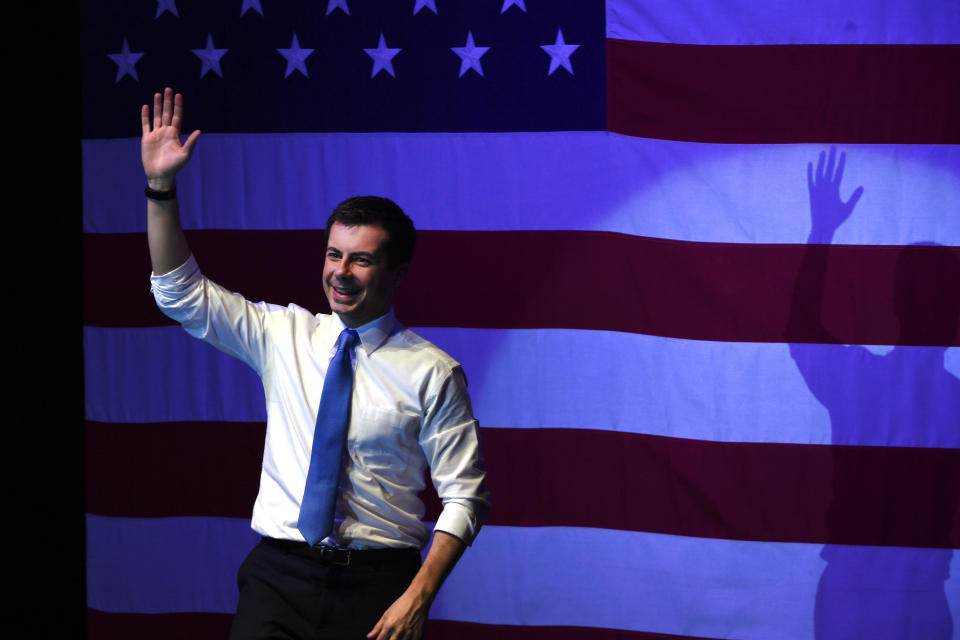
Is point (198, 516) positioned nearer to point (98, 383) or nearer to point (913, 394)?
point (98, 383)

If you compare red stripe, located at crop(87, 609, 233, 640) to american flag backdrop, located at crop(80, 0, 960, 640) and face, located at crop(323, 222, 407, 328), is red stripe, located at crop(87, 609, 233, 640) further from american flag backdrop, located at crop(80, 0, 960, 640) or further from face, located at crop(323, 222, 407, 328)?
face, located at crop(323, 222, 407, 328)

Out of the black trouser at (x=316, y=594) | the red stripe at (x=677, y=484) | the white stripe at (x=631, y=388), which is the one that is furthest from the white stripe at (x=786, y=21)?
the black trouser at (x=316, y=594)

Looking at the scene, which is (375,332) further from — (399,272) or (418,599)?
(418,599)

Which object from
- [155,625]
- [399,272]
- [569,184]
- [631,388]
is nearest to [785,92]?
[569,184]

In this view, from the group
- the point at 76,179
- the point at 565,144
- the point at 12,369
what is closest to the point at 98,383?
the point at 12,369

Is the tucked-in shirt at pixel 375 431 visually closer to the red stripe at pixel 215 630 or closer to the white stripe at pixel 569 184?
the white stripe at pixel 569 184

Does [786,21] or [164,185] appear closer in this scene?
[164,185]

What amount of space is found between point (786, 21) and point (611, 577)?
5.62 feet

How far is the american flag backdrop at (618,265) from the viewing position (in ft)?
9.69

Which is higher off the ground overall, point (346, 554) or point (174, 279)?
point (174, 279)

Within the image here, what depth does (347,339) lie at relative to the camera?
6.51 feet

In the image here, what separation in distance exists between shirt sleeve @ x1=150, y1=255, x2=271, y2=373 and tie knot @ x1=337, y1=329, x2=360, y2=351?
0.70 feet

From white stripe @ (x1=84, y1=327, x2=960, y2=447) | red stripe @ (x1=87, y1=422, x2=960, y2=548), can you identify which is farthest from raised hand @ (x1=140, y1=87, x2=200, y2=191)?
red stripe @ (x1=87, y1=422, x2=960, y2=548)

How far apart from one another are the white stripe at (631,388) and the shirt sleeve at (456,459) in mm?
1096
